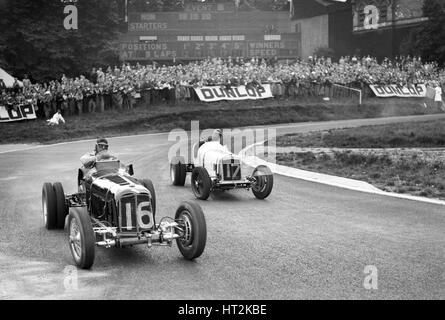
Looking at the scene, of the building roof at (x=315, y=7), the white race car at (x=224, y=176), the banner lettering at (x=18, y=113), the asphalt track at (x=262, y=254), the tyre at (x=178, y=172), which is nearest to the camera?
the asphalt track at (x=262, y=254)

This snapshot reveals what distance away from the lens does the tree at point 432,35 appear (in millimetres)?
38844

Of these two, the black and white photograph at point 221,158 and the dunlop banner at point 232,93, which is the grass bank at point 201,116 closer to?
the black and white photograph at point 221,158

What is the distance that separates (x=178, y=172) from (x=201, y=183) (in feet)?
5.52

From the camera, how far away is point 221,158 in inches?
496

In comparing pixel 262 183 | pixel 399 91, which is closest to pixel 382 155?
pixel 262 183

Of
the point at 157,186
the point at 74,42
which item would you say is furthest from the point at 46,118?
the point at 157,186

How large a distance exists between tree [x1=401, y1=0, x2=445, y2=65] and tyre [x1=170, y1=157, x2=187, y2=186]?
95.7ft

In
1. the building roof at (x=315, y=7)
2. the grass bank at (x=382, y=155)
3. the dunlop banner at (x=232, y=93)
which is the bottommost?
the grass bank at (x=382, y=155)

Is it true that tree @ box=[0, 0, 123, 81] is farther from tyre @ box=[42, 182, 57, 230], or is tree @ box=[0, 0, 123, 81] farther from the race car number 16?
the race car number 16

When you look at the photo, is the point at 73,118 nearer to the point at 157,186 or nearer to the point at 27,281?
the point at 157,186

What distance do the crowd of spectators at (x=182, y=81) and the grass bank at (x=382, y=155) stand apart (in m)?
9.67

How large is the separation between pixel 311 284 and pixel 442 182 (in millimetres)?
7373

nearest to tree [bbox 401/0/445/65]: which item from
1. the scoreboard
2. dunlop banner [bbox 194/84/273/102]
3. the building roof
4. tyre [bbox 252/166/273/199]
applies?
the building roof


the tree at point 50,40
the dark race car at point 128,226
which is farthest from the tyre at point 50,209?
the tree at point 50,40
